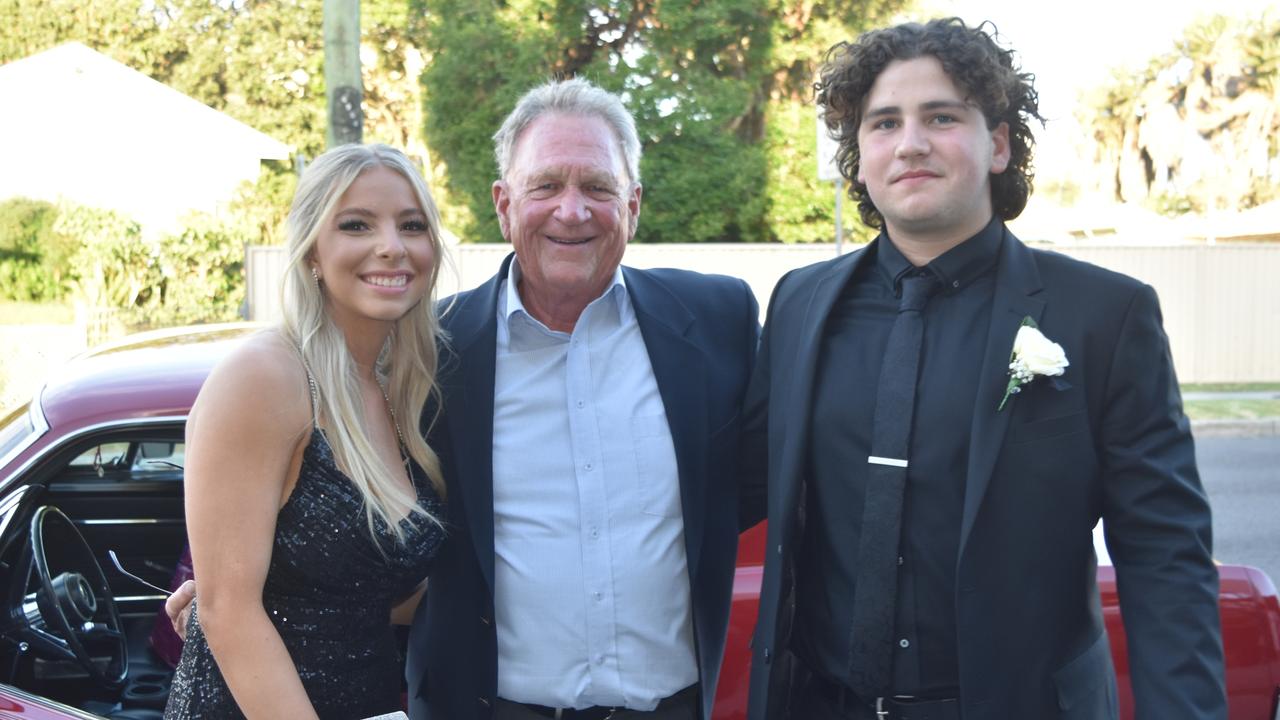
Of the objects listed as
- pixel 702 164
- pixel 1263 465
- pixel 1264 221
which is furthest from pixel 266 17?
pixel 1264 221

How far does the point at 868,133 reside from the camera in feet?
7.44

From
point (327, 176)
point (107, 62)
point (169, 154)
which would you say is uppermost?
point (107, 62)

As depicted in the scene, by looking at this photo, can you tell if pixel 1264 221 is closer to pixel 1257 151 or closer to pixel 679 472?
pixel 1257 151

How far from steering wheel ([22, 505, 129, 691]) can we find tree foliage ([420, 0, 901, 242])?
458 inches

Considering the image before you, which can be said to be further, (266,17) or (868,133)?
(266,17)

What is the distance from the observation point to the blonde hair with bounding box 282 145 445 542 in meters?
2.17

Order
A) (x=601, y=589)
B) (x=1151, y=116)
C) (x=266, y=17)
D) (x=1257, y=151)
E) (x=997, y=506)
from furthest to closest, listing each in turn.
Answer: (x=1151, y=116) → (x=1257, y=151) → (x=266, y=17) → (x=601, y=589) → (x=997, y=506)

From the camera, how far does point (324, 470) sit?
7.06ft

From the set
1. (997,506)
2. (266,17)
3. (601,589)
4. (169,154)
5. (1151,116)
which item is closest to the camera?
(997,506)

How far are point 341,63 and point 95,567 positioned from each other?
4302 mm

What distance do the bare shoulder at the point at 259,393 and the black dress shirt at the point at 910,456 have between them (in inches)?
41.3

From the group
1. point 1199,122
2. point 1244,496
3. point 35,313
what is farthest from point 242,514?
point 1199,122

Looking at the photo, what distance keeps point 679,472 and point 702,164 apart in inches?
490

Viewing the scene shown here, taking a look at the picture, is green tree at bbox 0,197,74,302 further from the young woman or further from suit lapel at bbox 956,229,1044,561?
suit lapel at bbox 956,229,1044,561
